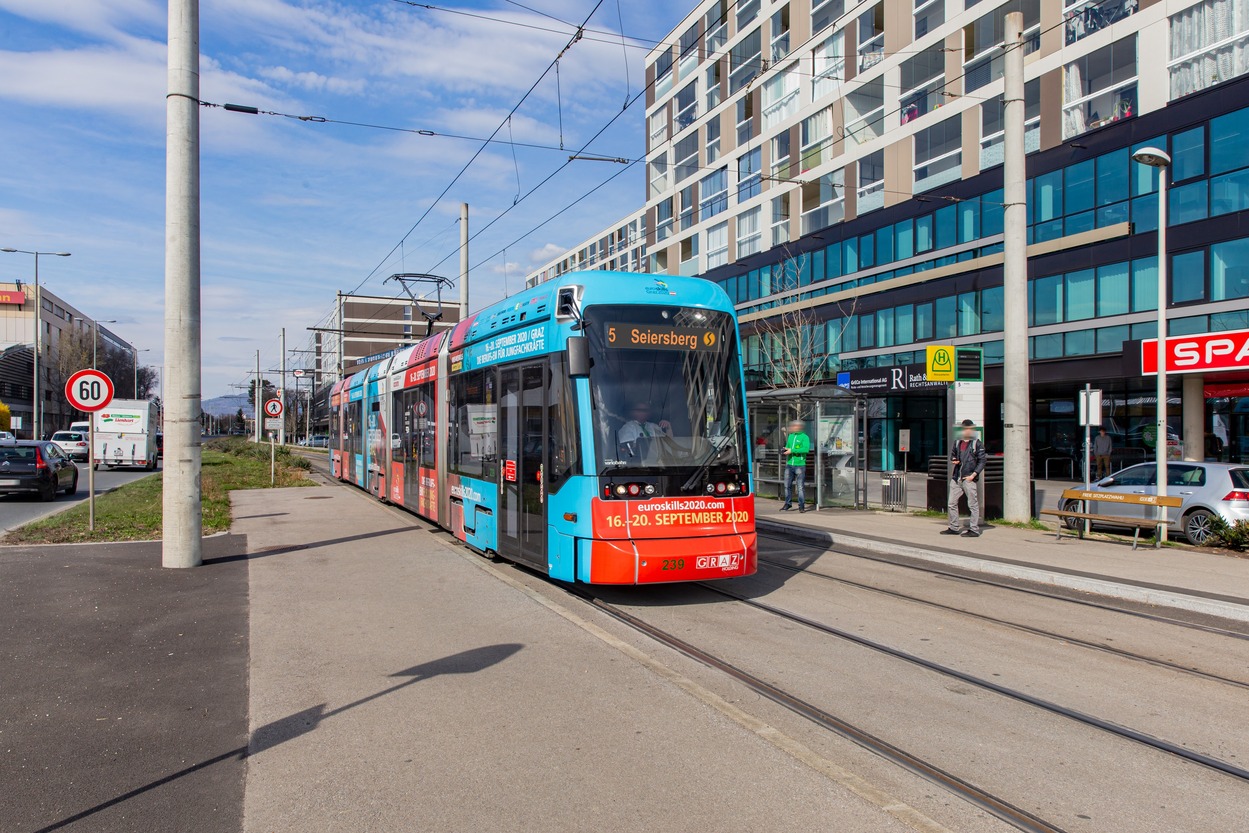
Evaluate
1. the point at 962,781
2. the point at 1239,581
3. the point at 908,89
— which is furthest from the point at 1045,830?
the point at 908,89

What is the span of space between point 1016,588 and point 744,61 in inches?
1448

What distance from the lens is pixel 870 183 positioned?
35.9 meters

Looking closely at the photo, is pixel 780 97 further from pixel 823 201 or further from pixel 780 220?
pixel 780 220

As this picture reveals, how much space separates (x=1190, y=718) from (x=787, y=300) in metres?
36.3

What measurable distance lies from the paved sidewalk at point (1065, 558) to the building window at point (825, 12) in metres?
26.9

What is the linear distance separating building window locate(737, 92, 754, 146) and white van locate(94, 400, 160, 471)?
29.4 m

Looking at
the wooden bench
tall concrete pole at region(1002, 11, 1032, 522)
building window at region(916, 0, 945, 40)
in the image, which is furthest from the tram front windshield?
building window at region(916, 0, 945, 40)

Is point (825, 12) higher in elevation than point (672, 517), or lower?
higher

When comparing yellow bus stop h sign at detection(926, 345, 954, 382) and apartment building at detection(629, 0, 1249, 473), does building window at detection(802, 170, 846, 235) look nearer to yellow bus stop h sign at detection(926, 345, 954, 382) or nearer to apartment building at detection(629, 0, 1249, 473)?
apartment building at detection(629, 0, 1249, 473)

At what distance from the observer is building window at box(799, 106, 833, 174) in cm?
3709

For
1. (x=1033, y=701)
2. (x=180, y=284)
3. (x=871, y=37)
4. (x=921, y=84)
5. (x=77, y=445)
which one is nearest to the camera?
(x=1033, y=701)

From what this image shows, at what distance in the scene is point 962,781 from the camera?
174 inches

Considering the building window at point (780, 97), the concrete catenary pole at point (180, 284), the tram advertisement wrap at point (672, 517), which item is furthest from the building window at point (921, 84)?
the tram advertisement wrap at point (672, 517)

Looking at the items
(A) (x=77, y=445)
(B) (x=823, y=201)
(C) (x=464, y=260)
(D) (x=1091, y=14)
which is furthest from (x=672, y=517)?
(A) (x=77, y=445)
